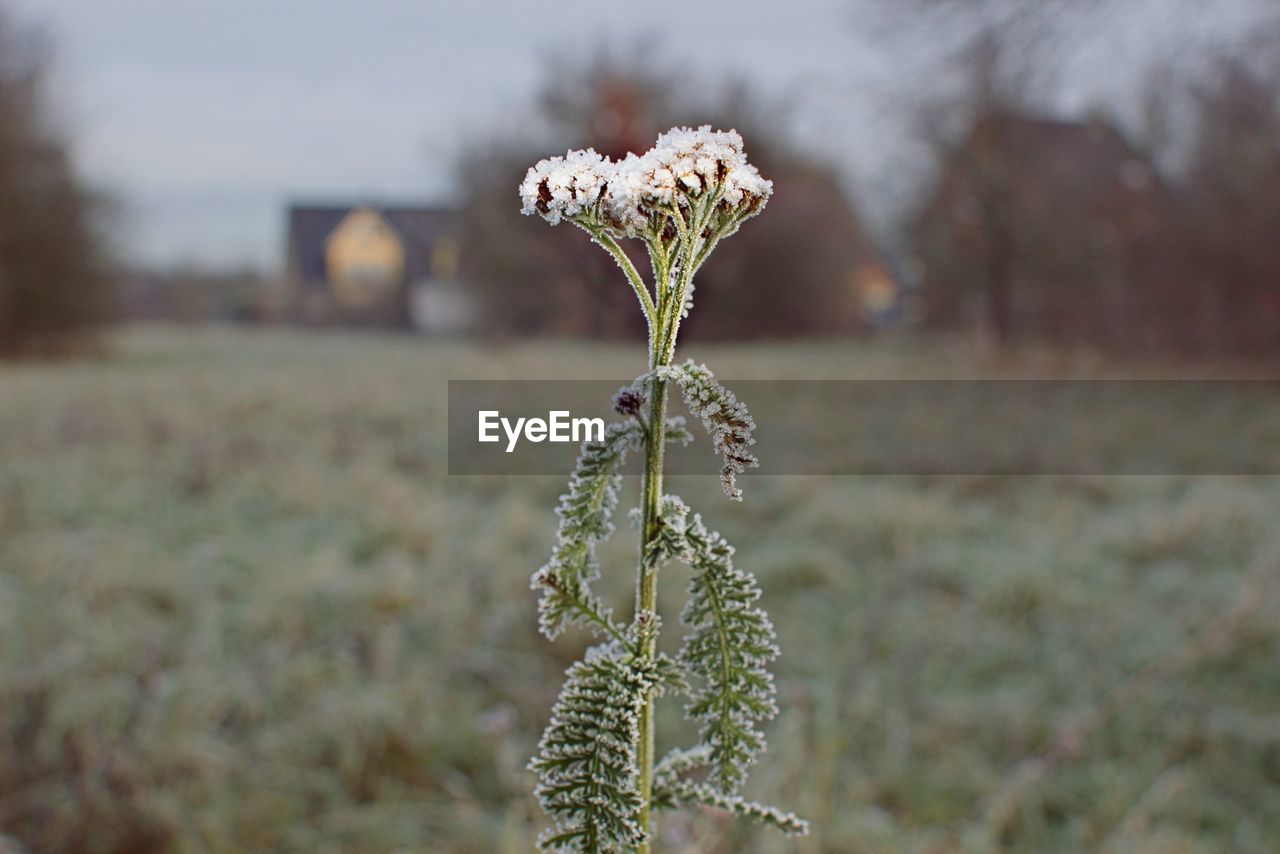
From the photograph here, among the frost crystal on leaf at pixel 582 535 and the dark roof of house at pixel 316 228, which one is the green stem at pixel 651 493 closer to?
the frost crystal on leaf at pixel 582 535

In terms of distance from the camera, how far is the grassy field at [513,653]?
3693mm

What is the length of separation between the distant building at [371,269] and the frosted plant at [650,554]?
24177 mm

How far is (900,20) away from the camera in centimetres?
1090

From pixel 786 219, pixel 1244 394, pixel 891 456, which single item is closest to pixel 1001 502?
pixel 891 456

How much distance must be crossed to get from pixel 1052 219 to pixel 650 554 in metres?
17.4

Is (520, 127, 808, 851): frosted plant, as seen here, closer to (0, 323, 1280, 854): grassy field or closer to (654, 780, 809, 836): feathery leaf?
(654, 780, 809, 836): feathery leaf

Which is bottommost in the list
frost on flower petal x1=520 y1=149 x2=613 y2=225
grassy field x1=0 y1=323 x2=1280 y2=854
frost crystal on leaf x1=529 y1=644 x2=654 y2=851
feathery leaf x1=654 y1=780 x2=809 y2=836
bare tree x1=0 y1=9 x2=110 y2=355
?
grassy field x1=0 y1=323 x2=1280 y2=854

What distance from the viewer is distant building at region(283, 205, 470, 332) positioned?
34.1 meters

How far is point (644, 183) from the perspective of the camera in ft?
1.50

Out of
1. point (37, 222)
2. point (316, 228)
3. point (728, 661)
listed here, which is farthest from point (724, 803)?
point (316, 228)

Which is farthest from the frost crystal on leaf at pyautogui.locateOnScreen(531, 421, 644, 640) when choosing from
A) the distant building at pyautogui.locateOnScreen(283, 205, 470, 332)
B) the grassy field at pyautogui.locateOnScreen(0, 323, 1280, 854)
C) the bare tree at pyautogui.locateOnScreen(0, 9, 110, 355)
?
the distant building at pyautogui.locateOnScreen(283, 205, 470, 332)

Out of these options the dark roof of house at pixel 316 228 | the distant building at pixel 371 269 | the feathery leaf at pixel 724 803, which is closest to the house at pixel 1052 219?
the distant building at pixel 371 269

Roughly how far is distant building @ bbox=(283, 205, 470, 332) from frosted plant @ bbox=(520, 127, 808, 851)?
79.3 feet

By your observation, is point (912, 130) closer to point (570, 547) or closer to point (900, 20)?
point (900, 20)
